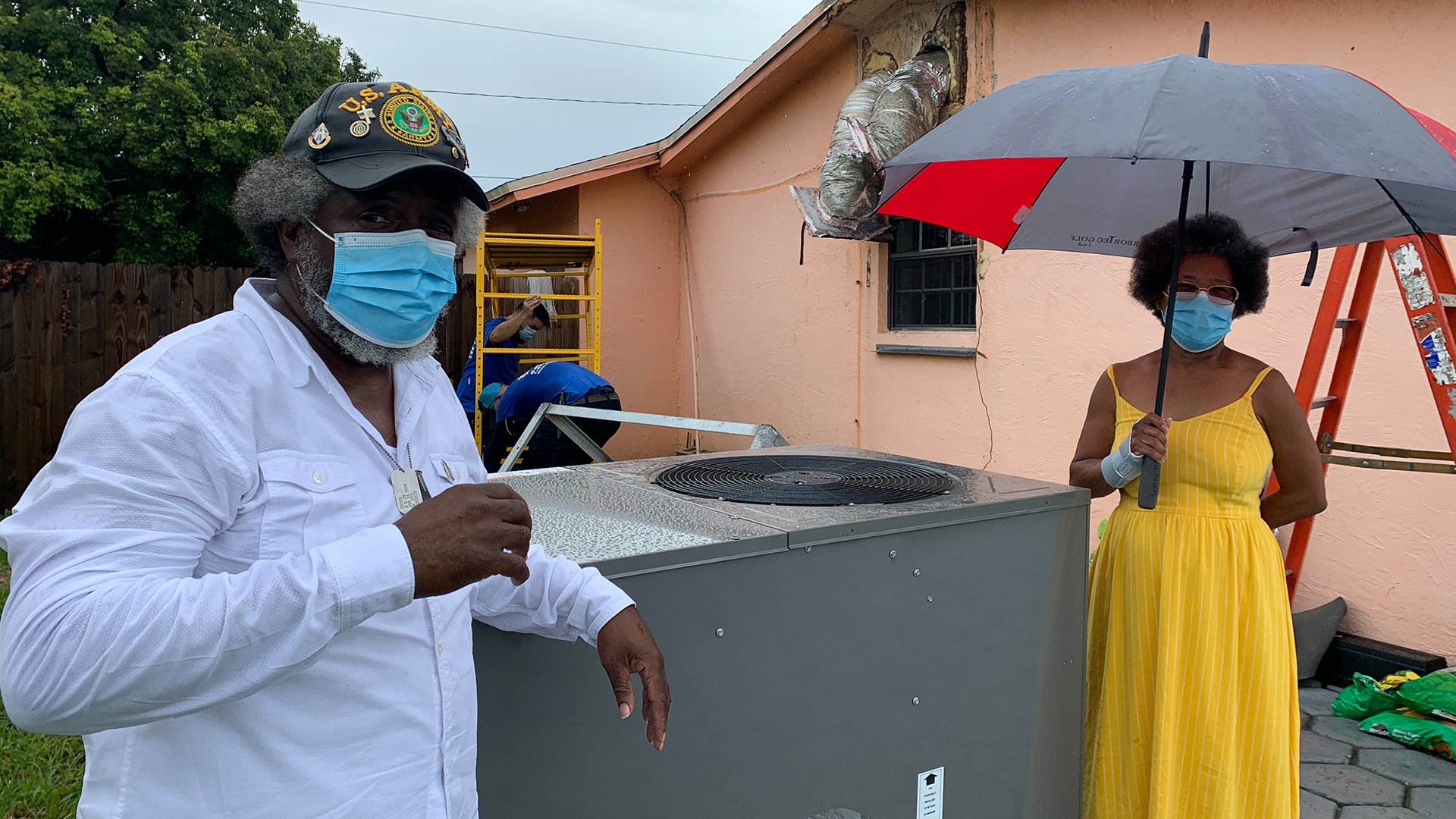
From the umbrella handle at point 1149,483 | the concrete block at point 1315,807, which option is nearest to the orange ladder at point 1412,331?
the concrete block at point 1315,807

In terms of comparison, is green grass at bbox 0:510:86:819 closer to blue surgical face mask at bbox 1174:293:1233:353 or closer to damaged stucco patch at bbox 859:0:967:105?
blue surgical face mask at bbox 1174:293:1233:353

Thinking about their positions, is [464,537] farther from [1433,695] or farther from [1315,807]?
[1433,695]

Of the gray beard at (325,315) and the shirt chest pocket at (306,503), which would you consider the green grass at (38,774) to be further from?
the shirt chest pocket at (306,503)

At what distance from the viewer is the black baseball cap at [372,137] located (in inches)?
52.6

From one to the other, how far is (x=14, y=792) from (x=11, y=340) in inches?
214

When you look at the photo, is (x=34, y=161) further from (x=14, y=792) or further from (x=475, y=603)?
(x=475, y=603)

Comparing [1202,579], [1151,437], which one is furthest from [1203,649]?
[1151,437]

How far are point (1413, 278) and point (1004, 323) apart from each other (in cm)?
264

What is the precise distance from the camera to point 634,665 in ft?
4.81

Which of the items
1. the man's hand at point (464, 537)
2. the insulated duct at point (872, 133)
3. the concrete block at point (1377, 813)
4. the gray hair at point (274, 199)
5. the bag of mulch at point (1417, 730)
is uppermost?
the insulated duct at point (872, 133)

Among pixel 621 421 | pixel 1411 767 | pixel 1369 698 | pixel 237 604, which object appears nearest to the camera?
pixel 237 604

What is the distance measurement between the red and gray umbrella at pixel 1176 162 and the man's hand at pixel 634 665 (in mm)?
1303

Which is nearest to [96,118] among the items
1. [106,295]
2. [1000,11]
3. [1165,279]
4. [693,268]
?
[106,295]

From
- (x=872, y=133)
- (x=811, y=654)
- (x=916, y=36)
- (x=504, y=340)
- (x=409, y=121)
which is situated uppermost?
(x=916, y=36)
